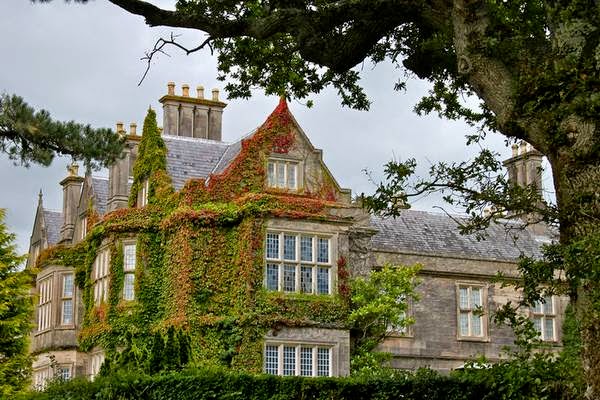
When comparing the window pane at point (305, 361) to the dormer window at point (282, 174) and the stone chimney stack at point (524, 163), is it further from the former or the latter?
the stone chimney stack at point (524, 163)

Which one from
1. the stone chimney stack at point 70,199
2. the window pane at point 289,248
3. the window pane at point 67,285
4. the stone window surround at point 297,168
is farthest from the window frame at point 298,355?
the stone chimney stack at point 70,199

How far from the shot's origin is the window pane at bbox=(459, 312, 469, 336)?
31.2m

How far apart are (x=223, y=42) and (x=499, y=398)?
5.97 metres

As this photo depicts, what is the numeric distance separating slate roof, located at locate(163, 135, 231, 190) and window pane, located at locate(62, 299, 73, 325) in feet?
20.8

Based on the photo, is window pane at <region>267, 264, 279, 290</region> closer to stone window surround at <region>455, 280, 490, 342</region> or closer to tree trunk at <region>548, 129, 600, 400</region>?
stone window surround at <region>455, 280, 490, 342</region>

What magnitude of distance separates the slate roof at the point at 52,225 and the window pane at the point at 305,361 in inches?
551

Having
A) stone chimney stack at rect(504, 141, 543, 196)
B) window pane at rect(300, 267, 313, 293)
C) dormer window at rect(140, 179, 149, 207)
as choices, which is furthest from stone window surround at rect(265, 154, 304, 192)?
stone chimney stack at rect(504, 141, 543, 196)

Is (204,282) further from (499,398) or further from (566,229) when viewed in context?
(566,229)

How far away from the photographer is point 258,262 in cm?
2500

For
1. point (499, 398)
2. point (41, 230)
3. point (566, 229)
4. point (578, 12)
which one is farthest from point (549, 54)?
point (41, 230)

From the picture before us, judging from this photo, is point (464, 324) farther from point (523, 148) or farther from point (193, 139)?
point (193, 139)

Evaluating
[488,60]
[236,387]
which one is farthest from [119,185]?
[488,60]

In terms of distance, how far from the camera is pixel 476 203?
11633mm

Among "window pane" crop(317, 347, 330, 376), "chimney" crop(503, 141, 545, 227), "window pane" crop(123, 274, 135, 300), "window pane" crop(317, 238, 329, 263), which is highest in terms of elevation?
"chimney" crop(503, 141, 545, 227)
